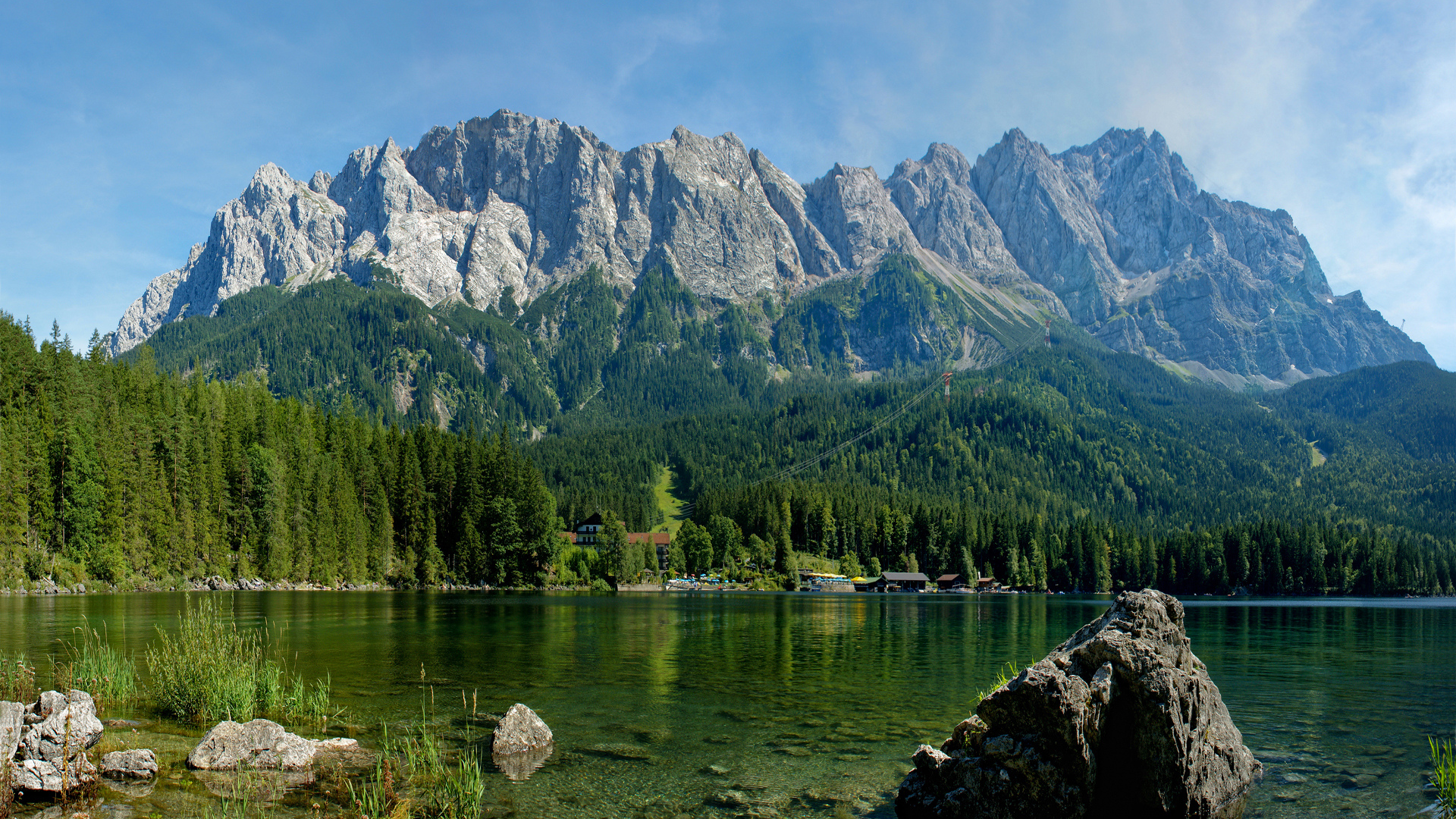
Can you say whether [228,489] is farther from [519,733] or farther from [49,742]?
[519,733]

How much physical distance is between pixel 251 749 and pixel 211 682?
572 cm

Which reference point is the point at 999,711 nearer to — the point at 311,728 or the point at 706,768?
the point at 706,768

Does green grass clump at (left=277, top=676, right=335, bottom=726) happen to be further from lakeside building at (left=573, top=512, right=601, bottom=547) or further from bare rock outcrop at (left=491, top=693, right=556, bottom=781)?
lakeside building at (left=573, top=512, right=601, bottom=547)

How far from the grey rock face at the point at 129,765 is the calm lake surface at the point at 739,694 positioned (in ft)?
1.57

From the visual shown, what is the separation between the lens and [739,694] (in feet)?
107

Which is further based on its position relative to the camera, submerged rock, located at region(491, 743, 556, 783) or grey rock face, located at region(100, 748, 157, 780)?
submerged rock, located at region(491, 743, 556, 783)

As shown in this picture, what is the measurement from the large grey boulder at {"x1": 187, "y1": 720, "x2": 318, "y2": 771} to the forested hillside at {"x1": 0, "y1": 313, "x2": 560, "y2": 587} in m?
78.2

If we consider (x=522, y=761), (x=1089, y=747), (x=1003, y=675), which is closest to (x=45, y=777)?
(x=522, y=761)

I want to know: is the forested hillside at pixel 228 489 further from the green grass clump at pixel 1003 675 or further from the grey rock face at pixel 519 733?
the green grass clump at pixel 1003 675

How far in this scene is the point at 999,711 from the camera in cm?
1764

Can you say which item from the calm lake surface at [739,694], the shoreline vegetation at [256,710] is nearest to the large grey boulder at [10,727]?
the shoreline vegetation at [256,710]

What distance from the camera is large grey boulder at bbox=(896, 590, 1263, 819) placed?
16.8 meters

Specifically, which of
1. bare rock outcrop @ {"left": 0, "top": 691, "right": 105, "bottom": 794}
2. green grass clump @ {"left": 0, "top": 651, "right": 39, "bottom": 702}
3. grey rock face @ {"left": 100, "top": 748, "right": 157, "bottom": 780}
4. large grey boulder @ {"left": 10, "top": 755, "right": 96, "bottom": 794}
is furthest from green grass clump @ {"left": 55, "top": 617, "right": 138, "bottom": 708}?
large grey boulder @ {"left": 10, "top": 755, "right": 96, "bottom": 794}

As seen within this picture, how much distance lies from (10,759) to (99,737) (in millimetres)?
3442
